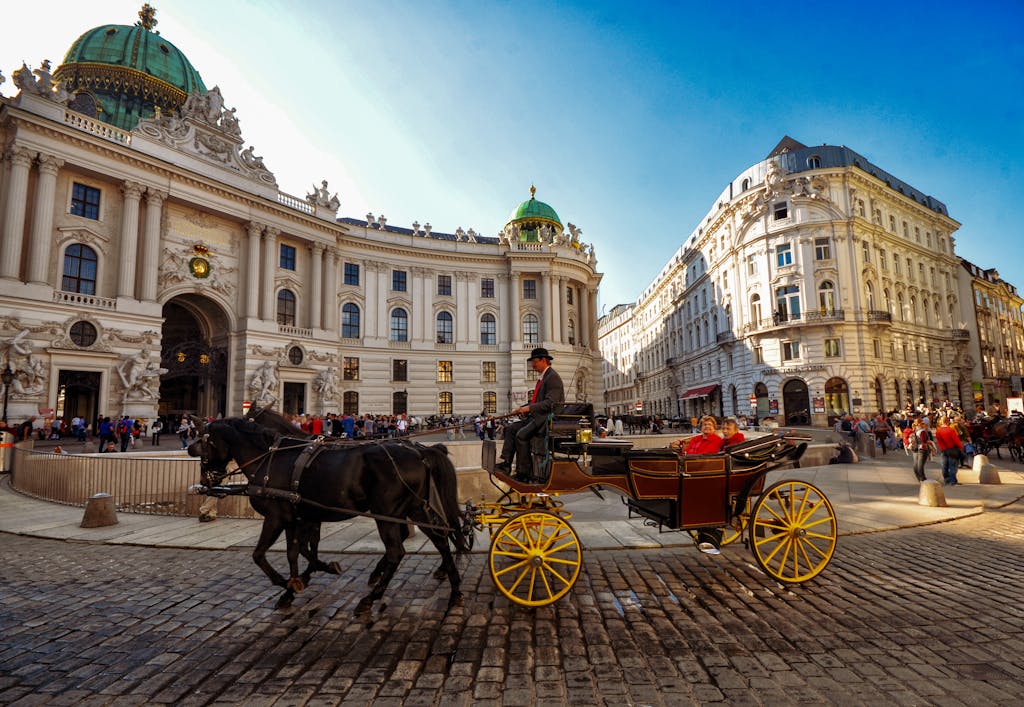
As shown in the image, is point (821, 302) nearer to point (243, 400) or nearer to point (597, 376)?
point (597, 376)

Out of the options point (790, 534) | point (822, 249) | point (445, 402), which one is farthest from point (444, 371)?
point (790, 534)

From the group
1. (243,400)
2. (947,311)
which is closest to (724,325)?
(947,311)

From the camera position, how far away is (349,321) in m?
36.6

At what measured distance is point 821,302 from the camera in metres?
35.4

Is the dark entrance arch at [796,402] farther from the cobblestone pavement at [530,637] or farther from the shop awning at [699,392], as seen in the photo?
the cobblestone pavement at [530,637]

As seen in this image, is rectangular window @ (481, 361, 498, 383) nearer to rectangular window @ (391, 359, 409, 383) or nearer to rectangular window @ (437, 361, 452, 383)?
rectangular window @ (437, 361, 452, 383)

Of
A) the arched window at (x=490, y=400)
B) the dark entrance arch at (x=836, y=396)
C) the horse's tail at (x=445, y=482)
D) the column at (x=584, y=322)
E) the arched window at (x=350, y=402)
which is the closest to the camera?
the horse's tail at (x=445, y=482)

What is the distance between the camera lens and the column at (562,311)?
40812 mm

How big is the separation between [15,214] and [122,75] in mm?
16851

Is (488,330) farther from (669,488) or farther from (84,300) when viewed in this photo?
(669,488)

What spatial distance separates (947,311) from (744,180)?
23.0 metres

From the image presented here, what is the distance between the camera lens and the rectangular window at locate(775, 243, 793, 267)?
36.9m

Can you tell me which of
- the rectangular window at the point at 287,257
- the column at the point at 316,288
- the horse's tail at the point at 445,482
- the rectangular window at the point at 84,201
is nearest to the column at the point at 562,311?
the column at the point at 316,288

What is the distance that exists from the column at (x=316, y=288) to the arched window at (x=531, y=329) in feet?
54.6
